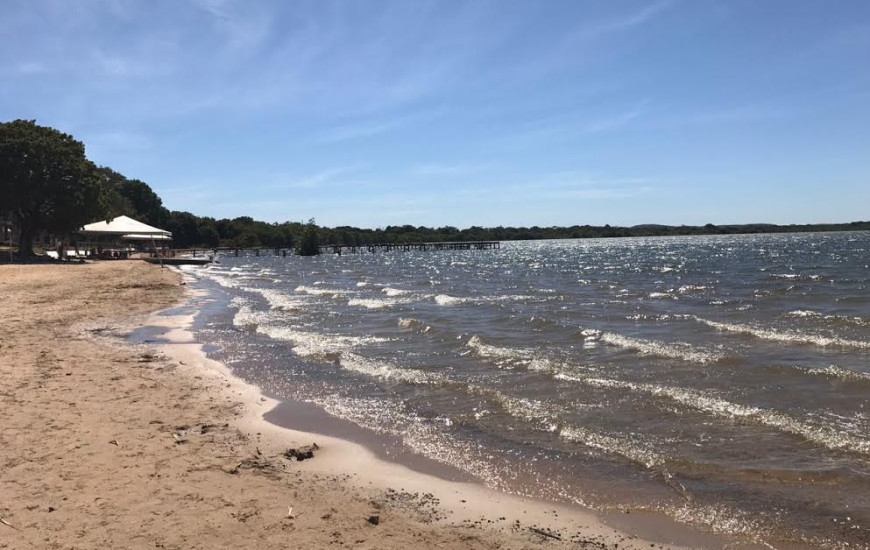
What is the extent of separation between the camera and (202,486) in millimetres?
5508

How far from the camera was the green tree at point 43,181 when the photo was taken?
42875 mm

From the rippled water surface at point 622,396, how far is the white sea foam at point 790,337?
69mm

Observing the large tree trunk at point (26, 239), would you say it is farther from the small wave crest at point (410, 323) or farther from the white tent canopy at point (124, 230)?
the small wave crest at point (410, 323)

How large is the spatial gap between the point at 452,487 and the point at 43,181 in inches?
1882

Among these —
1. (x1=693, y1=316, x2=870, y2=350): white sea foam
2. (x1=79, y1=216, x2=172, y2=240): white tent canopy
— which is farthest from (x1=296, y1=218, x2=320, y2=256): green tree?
(x1=693, y1=316, x2=870, y2=350): white sea foam

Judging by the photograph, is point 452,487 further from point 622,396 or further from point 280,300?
point 280,300

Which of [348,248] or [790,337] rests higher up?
[348,248]

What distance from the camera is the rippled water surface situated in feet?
19.3

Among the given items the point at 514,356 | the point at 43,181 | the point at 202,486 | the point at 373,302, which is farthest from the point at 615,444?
the point at 43,181

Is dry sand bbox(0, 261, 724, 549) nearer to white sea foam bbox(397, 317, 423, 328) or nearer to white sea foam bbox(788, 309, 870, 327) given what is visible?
white sea foam bbox(397, 317, 423, 328)

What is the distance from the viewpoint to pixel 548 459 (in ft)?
22.3

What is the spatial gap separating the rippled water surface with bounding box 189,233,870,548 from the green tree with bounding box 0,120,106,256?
3113cm

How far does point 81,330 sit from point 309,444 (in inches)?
454

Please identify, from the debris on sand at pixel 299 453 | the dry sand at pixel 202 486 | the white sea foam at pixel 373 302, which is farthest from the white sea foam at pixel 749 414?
the white sea foam at pixel 373 302
